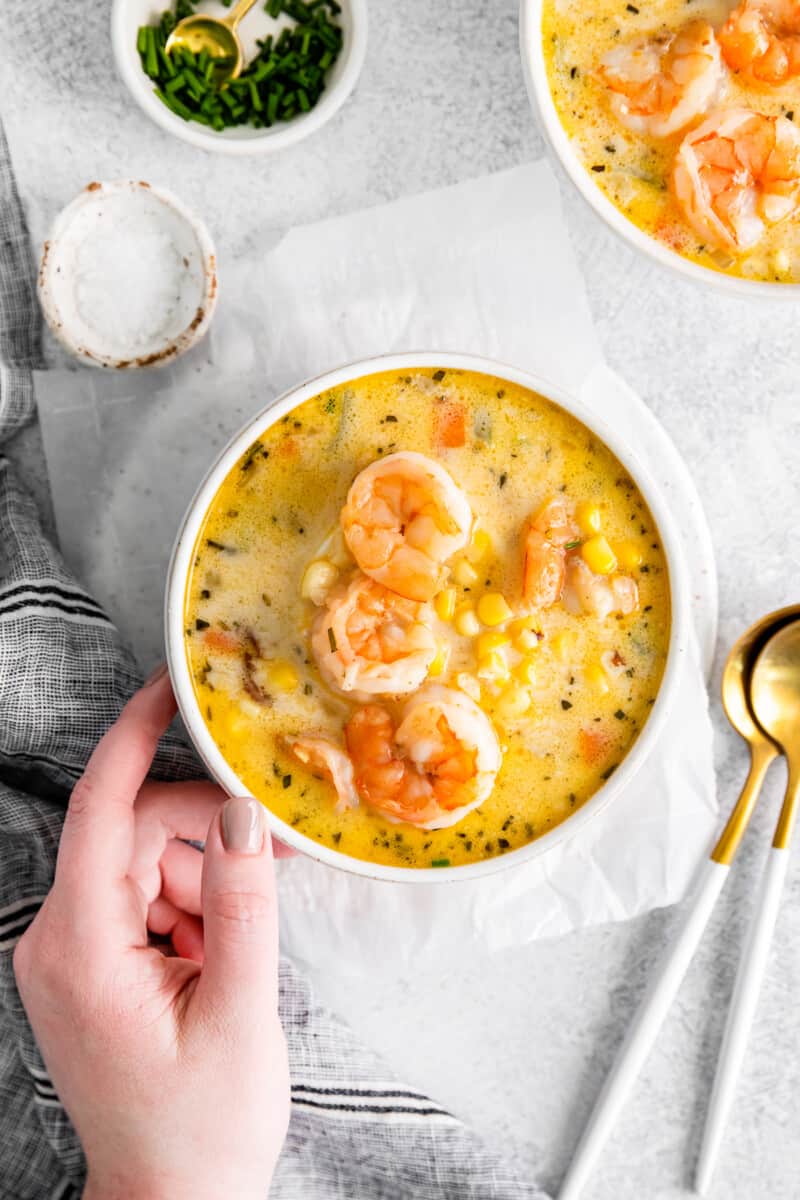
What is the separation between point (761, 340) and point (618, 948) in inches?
51.5

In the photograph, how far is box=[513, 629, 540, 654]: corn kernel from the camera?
6.12ft

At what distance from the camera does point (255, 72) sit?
7.25 feet

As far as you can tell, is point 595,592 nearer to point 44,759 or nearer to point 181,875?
point 181,875

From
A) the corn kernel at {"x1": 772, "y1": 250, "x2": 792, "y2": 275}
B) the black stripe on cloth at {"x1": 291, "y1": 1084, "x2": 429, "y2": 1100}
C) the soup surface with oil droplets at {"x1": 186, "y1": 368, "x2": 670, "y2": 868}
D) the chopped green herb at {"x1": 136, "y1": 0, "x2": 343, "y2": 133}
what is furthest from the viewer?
the black stripe on cloth at {"x1": 291, "y1": 1084, "x2": 429, "y2": 1100}

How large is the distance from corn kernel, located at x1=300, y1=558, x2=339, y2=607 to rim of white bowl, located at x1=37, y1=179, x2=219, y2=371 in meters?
0.59

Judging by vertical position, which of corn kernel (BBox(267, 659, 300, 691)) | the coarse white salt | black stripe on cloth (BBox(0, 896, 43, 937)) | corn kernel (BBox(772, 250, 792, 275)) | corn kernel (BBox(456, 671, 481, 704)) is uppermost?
the coarse white salt

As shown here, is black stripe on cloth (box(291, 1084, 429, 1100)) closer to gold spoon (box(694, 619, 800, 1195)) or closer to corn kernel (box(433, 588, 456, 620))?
gold spoon (box(694, 619, 800, 1195))


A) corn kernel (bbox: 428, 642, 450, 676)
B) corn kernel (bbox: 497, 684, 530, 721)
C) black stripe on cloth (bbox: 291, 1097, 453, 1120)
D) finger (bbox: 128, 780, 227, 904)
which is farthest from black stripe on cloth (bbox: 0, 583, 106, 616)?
black stripe on cloth (bbox: 291, 1097, 453, 1120)

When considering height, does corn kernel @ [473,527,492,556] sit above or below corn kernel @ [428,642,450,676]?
above

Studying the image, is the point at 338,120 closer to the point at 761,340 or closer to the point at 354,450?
the point at 354,450

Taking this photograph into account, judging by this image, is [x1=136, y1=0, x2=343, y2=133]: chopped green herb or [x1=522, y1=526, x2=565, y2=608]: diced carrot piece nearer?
[x1=522, y1=526, x2=565, y2=608]: diced carrot piece

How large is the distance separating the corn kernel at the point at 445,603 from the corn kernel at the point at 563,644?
0.60 ft

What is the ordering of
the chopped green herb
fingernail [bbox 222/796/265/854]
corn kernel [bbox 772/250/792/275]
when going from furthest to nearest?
the chopped green herb → corn kernel [bbox 772/250/792/275] → fingernail [bbox 222/796/265/854]

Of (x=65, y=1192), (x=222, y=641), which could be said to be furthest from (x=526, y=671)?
(x=65, y=1192)
